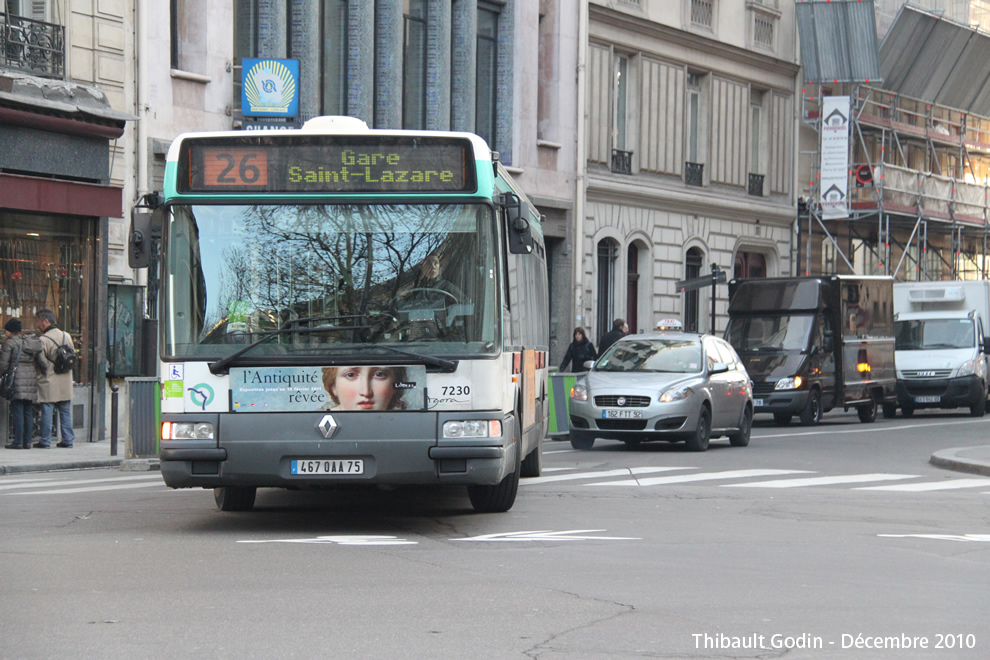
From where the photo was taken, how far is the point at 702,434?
2034 centimetres

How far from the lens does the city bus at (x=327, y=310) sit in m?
10.6

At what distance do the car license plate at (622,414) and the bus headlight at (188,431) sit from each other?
32.2ft

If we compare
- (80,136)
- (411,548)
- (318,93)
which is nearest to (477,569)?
(411,548)

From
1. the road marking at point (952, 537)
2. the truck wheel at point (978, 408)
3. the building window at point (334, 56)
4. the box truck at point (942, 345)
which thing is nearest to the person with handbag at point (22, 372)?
the building window at point (334, 56)

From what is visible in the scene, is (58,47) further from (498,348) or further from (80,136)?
(498,348)

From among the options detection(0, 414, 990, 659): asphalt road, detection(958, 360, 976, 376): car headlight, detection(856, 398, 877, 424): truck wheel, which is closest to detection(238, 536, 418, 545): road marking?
detection(0, 414, 990, 659): asphalt road

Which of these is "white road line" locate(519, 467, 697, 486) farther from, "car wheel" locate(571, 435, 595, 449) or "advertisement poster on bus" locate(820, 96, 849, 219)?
"advertisement poster on bus" locate(820, 96, 849, 219)

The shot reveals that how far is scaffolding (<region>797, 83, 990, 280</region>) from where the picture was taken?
137 ft

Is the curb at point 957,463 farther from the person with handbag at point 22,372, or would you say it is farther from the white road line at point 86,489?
the person with handbag at point 22,372

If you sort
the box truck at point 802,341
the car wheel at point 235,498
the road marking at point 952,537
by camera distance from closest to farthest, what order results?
the road marking at point 952,537 → the car wheel at point 235,498 → the box truck at point 802,341

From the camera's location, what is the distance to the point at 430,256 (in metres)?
10.8

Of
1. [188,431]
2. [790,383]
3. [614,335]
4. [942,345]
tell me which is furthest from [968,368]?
[188,431]

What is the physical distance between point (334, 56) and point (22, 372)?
10530 millimetres

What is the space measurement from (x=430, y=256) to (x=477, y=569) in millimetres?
2606
